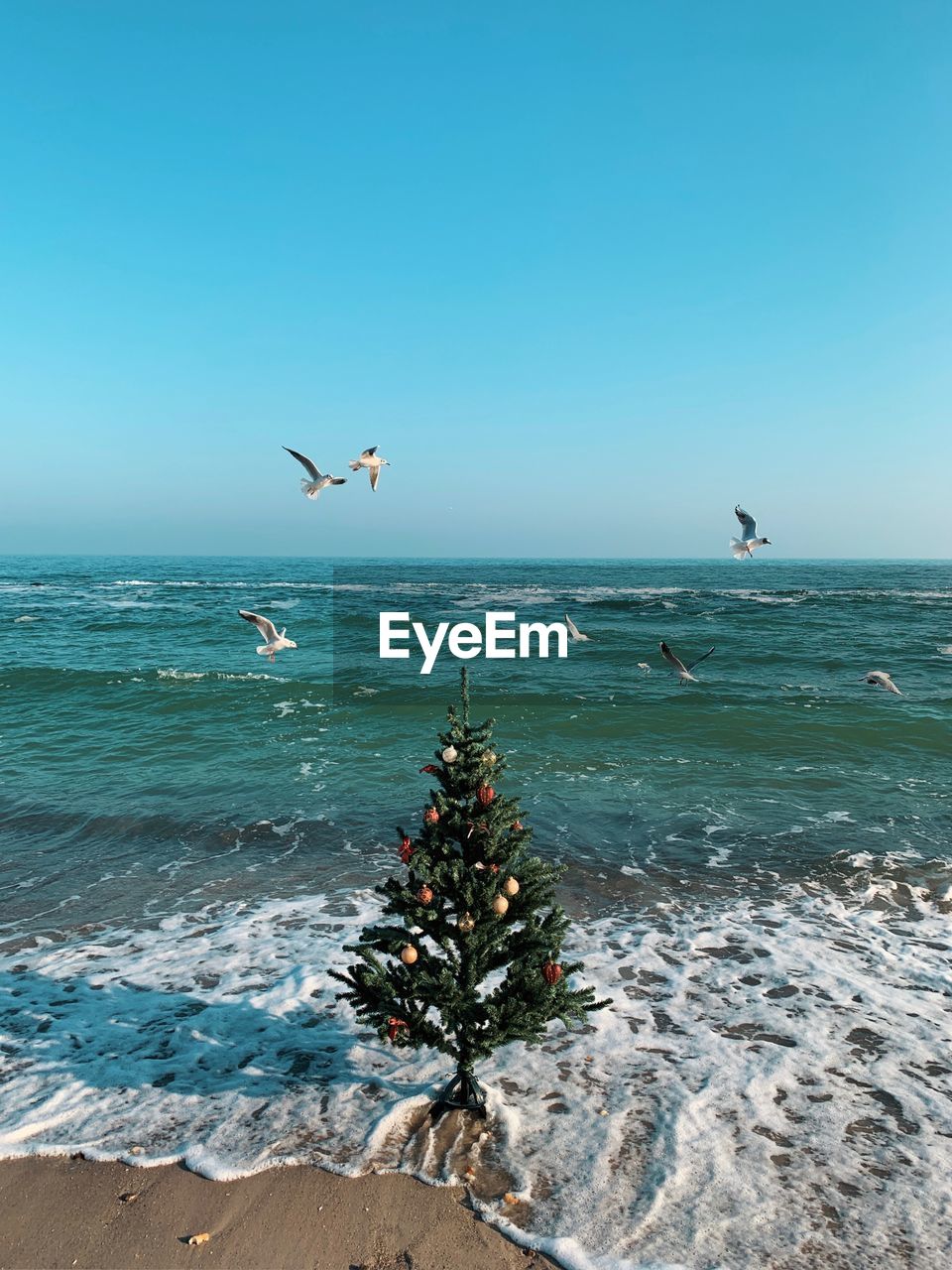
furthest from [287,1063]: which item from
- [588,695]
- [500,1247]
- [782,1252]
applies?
[588,695]

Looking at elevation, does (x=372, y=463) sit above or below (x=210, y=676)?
above

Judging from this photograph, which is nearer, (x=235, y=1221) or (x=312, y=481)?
(x=235, y=1221)

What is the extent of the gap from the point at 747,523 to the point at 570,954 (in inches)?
390

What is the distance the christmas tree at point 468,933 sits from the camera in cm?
423

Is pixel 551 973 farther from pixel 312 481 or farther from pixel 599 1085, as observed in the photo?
pixel 312 481

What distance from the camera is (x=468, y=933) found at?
4305 mm

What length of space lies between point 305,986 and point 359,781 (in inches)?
286

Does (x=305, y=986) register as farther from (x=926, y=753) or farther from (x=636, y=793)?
(x=926, y=753)

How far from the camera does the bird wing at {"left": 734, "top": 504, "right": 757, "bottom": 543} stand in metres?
13.6

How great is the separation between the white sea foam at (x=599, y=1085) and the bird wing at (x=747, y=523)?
8.10 m

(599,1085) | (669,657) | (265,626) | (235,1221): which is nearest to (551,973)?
(599,1085)

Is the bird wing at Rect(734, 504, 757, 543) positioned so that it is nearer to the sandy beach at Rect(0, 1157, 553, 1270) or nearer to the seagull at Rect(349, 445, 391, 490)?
the seagull at Rect(349, 445, 391, 490)

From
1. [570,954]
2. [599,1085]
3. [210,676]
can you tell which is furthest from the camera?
[210,676]

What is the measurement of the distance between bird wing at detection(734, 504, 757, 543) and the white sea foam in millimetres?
8103
